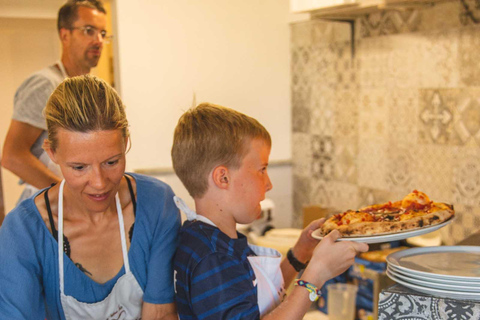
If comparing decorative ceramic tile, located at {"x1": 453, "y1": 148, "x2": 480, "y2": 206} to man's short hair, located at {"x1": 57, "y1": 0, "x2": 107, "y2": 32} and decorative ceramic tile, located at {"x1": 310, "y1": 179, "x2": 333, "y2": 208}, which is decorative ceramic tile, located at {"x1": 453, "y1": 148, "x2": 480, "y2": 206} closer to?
decorative ceramic tile, located at {"x1": 310, "y1": 179, "x2": 333, "y2": 208}

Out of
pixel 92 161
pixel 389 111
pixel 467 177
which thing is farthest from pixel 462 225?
pixel 92 161

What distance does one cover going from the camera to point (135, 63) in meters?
3.21

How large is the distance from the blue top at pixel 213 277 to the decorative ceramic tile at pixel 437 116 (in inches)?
64.3

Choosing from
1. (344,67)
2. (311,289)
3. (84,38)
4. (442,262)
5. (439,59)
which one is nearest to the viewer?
(442,262)

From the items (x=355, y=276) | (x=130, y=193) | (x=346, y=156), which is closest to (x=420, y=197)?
(x=130, y=193)

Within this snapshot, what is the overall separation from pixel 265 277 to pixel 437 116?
163 centimetres

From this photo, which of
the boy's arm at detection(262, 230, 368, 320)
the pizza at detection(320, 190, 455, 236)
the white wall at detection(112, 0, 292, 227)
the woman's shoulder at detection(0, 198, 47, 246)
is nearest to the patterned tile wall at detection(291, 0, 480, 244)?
the white wall at detection(112, 0, 292, 227)

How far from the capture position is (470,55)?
2.32m

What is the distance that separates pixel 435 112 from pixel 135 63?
6.00 feet

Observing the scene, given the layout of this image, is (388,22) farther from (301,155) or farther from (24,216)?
(24,216)

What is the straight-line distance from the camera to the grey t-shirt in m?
2.03

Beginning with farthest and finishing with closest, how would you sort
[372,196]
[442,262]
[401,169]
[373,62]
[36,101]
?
[372,196], [373,62], [401,169], [36,101], [442,262]

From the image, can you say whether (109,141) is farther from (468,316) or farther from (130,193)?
(468,316)

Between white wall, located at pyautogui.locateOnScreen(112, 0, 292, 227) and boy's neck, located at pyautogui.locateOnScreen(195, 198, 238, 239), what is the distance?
6.84ft
